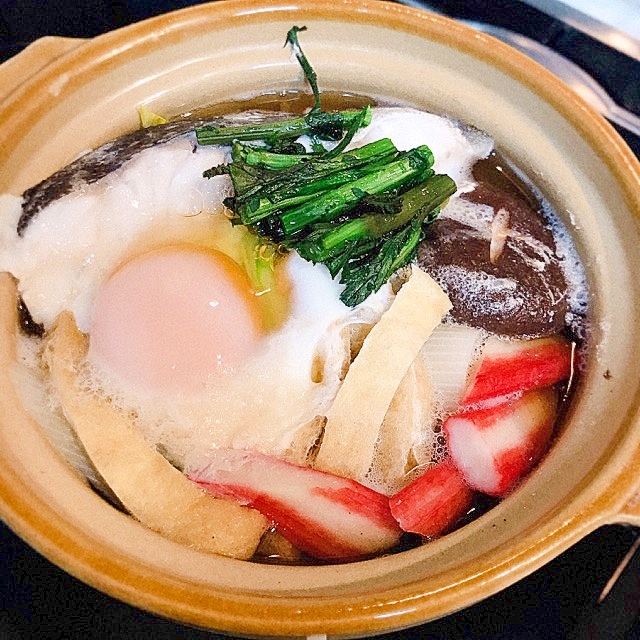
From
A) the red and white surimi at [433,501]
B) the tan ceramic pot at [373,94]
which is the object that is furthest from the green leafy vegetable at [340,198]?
the red and white surimi at [433,501]

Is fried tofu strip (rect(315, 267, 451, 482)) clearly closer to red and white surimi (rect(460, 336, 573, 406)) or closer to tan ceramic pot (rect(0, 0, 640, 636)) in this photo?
red and white surimi (rect(460, 336, 573, 406))

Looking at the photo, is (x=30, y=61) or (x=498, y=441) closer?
(x=498, y=441)

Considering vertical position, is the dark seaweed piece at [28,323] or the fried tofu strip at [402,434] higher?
the fried tofu strip at [402,434]

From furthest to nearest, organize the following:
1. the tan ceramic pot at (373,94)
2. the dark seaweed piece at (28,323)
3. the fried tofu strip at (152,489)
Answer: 1. the dark seaweed piece at (28,323)
2. the fried tofu strip at (152,489)
3. the tan ceramic pot at (373,94)

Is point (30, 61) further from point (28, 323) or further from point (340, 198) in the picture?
point (340, 198)

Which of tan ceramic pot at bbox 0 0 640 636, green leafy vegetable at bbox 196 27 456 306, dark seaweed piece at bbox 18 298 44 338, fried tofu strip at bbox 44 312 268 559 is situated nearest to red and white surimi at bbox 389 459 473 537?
tan ceramic pot at bbox 0 0 640 636

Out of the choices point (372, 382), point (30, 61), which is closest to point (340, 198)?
point (372, 382)

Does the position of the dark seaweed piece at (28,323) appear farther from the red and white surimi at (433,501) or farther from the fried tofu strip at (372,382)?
the red and white surimi at (433,501)
